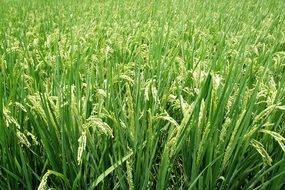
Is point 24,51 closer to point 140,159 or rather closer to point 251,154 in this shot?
point 140,159

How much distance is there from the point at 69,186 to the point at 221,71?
0.89 meters

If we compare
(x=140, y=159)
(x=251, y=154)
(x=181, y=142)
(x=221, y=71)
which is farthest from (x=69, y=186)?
(x=221, y=71)

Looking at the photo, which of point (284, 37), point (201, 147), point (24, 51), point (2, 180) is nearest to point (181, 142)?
point (201, 147)

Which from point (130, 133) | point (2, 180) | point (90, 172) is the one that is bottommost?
point (2, 180)

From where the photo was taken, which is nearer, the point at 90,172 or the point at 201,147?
the point at 201,147

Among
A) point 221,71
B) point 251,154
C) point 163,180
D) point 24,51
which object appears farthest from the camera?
point 24,51

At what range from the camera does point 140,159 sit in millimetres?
1071

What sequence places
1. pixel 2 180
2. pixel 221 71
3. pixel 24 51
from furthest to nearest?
pixel 24 51, pixel 221 71, pixel 2 180

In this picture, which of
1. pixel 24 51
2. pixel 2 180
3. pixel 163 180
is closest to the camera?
pixel 163 180

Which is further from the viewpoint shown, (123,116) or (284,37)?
(284,37)

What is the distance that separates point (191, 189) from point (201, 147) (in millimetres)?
127

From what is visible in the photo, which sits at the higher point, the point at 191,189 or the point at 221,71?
the point at 221,71

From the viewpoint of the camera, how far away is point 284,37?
2.71 m

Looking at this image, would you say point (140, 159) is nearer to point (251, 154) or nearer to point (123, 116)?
point (123, 116)
